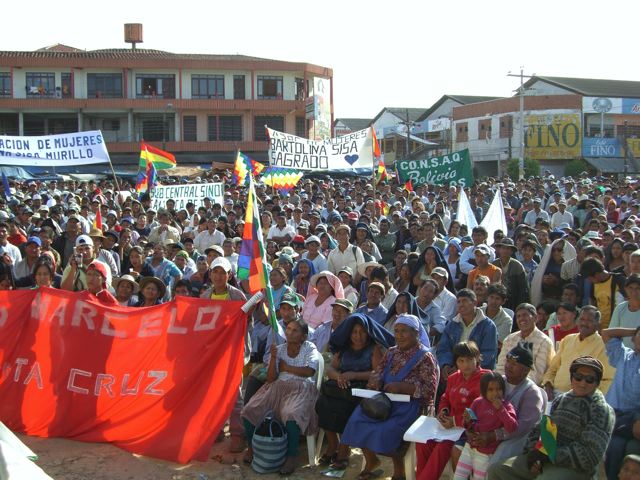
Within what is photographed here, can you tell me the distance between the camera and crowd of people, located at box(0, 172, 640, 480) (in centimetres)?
559

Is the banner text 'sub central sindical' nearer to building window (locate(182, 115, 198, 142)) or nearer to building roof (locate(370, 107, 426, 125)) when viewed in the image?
building window (locate(182, 115, 198, 142))

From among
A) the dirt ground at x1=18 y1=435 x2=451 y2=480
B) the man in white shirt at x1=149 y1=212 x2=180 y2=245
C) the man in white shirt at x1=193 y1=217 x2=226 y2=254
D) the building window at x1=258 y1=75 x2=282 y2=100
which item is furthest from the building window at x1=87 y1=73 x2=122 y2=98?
the dirt ground at x1=18 y1=435 x2=451 y2=480

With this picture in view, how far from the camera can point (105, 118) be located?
51469 mm

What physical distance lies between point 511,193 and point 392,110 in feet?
171

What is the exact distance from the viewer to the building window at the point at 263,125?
5122cm

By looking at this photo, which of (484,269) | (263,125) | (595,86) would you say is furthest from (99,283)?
(595,86)

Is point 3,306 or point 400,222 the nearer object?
point 3,306

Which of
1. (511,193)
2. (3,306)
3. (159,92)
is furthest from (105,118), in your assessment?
(3,306)

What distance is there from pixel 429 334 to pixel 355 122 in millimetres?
73875

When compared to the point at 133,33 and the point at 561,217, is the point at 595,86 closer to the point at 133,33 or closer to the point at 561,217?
the point at 133,33

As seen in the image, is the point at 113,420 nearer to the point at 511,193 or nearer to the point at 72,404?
the point at 72,404

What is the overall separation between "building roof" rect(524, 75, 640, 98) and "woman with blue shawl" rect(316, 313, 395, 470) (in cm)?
5186

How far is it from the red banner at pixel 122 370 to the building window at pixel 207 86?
44.7 meters

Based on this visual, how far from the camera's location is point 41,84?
50.4 metres
